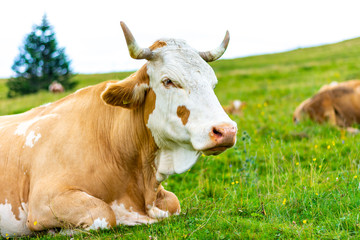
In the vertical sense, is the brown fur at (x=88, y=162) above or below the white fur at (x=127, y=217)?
above

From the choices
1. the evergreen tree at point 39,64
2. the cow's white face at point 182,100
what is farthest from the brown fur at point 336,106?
the evergreen tree at point 39,64

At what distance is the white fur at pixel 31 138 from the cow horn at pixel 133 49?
Answer: 1.76m

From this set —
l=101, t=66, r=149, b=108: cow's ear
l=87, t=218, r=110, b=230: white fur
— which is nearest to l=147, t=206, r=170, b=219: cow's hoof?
l=87, t=218, r=110, b=230: white fur

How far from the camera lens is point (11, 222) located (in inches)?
199

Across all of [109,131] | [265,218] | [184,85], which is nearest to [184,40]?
[184,85]

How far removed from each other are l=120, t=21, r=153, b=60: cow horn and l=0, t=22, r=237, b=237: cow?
11 mm

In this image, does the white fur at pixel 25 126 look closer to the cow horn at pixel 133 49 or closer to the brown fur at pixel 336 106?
the cow horn at pixel 133 49

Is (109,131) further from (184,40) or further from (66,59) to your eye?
(66,59)

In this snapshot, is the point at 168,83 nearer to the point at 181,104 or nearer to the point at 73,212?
the point at 181,104

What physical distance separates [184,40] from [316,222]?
2.57 meters

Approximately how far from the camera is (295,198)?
515 centimetres

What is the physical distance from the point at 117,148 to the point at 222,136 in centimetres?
171

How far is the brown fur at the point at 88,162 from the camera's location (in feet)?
15.0

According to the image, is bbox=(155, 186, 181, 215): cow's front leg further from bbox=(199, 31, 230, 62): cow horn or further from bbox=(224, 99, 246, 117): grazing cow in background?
bbox=(224, 99, 246, 117): grazing cow in background
